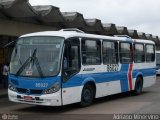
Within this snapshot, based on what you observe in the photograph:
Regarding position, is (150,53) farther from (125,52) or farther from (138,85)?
(125,52)

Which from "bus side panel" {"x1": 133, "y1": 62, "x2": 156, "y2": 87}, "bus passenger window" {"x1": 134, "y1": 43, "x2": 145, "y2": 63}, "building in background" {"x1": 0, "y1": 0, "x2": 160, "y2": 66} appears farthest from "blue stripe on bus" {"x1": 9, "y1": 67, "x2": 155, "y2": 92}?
"building in background" {"x1": 0, "y1": 0, "x2": 160, "y2": 66}

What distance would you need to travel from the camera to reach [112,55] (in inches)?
679

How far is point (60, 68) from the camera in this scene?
1348cm

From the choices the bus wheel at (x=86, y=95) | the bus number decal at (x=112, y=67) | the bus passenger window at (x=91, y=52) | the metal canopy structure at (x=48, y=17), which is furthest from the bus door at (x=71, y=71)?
the metal canopy structure at (x=48, y=17)

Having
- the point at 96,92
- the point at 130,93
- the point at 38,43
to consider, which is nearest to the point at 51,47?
the point at 38,43

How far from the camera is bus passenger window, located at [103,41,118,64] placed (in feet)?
54.4

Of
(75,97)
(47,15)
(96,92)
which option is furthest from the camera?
(47,15)

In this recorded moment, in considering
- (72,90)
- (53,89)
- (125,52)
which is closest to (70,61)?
(72,90)

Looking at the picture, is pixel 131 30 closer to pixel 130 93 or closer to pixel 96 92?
pixel 130 93

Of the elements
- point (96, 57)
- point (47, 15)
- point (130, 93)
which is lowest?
point (130, 93)

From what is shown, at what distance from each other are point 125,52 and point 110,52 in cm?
164

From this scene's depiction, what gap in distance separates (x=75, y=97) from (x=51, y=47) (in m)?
1.84

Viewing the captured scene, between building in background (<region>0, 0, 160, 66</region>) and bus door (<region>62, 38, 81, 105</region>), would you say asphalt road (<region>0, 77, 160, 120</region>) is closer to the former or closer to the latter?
bus door (<region>62, 38, 81, 105</region>)

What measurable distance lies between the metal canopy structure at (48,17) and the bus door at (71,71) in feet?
22.7
